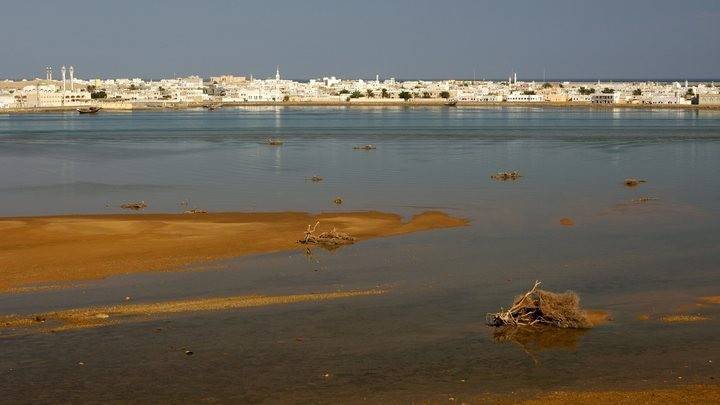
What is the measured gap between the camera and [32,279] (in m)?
19.8

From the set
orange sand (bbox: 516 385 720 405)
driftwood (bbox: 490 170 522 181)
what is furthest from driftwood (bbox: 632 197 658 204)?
orange sand (bbox: 516 385 720 405)

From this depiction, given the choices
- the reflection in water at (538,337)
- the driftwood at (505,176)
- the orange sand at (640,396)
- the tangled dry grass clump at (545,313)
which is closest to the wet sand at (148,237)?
the tangled dry grass clump at (545,313)

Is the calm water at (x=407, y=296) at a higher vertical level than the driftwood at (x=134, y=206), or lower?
lower

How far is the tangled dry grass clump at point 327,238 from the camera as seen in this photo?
24359 millimetres

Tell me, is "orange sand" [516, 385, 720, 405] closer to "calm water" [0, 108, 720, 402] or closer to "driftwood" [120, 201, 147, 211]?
"calm water" [0, 108, 720, 402]

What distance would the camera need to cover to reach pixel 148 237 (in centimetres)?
2489

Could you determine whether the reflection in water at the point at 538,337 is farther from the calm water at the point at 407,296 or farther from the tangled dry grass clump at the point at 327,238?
the tangled dry grass clump at the point at 327,238

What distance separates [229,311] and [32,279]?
5128 mm

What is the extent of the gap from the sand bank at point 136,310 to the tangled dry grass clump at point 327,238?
5638 millimetres

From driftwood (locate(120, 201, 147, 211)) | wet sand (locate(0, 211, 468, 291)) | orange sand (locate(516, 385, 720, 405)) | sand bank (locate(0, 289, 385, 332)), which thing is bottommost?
orange sand (locate(516, 385, 720, 405))

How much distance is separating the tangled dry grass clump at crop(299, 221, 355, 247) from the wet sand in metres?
0.39

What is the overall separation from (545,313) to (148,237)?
12358mm

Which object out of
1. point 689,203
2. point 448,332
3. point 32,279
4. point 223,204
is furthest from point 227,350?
→ point 689,203

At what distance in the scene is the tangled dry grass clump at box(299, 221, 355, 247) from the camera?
24.4 m
